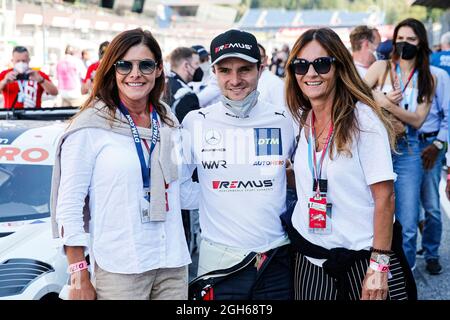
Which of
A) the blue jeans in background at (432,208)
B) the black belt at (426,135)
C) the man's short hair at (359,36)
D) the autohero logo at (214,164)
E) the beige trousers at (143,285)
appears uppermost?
the man's short hair at (359,36)

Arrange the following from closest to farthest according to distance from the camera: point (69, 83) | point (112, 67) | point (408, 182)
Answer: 1. point (112, 67)
2. point (408, 182)
3. point (69, 83)

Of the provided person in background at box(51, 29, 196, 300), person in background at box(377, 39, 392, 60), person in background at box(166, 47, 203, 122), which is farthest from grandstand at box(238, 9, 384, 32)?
person in background at box(51, 29, 196, 300)

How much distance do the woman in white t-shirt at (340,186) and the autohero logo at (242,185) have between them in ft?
0.46

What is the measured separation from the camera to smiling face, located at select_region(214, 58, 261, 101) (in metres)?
2.81

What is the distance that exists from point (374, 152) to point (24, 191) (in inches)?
99.4

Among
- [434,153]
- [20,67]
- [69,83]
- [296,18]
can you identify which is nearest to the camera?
[434,153]

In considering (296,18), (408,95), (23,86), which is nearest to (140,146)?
(408,95)

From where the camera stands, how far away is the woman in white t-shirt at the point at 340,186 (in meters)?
2.57

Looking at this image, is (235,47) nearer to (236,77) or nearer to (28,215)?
(236,77)

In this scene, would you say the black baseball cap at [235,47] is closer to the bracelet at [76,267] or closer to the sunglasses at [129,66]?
the sunglasses at [129,66]

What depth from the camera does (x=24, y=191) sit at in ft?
13.8

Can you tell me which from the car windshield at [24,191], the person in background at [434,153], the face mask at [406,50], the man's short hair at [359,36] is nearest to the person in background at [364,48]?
the man's short hair at [359,36]

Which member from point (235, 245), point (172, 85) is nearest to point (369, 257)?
point (235, 245)
